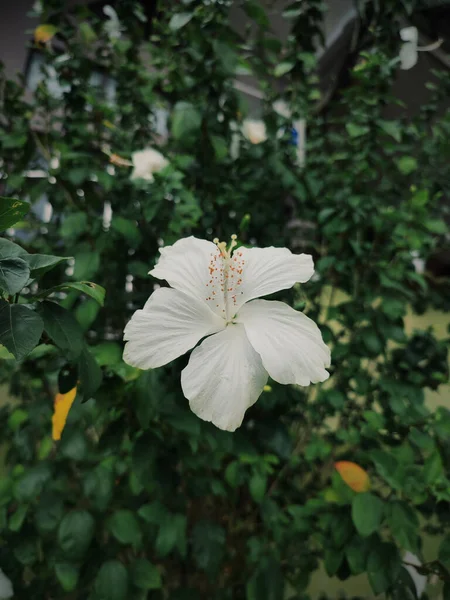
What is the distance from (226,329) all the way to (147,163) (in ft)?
2.36

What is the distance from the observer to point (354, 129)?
3.44 feet

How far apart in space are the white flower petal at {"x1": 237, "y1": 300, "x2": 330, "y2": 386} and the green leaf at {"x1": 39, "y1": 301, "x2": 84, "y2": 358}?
17 centimetres

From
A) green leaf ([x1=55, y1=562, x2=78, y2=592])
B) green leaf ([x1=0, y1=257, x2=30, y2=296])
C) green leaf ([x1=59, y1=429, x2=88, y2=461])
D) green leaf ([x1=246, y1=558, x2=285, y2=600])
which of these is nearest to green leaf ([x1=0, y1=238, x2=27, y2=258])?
green leaf ([x1=0, y1=257, x2=30, y2=296])

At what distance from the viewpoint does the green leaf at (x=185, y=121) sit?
2.98 ft


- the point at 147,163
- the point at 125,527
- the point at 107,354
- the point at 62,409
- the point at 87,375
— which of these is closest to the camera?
the point at 87,375

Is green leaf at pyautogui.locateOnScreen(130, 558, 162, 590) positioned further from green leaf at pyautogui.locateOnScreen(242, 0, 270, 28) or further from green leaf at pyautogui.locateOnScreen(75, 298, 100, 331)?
green leaf at pyautogui.locateOnScreen(242, 0, 270, 28)

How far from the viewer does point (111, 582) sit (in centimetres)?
73

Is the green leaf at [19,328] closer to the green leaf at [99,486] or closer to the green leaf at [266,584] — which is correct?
the green leaf at [99,486]

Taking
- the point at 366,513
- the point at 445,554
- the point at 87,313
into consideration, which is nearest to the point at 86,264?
the point at 87,313

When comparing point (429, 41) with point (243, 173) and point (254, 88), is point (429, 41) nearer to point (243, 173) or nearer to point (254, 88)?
point (243, 173)

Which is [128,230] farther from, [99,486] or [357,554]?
[357,554]

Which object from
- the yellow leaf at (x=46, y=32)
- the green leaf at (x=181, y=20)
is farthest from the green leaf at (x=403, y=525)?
the yellow leaf at (x=46, y=32)

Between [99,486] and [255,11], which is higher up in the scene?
[255,11]

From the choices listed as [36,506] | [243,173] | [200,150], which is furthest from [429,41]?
[36,506]
